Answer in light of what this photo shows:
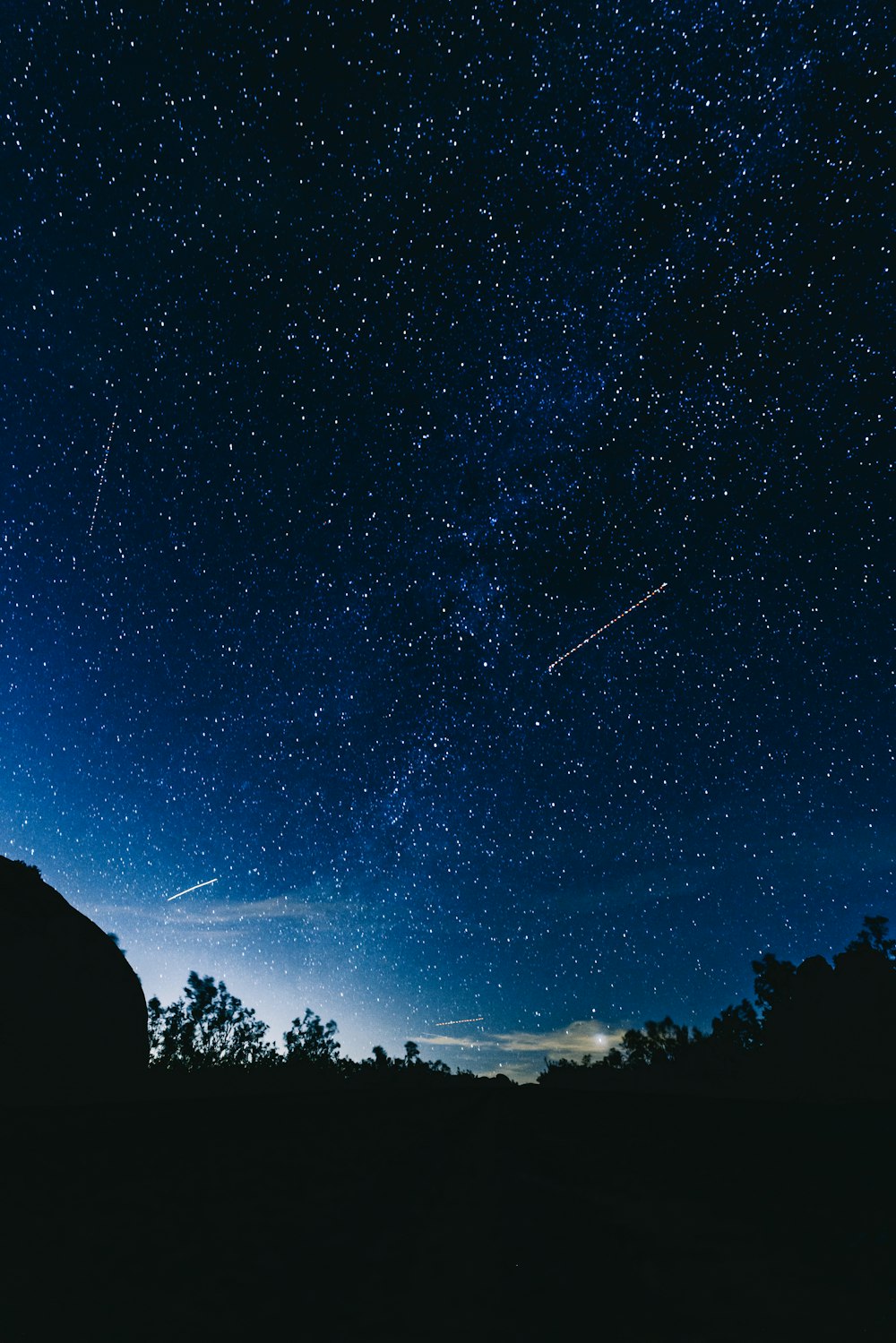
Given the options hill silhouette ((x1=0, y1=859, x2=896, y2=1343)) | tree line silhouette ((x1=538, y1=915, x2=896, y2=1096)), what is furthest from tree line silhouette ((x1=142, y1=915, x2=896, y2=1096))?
hill silhouette ((x1=0, y1=859, x2=896, y2=1343))

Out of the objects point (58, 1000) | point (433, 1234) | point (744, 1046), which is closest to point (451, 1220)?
point (433, 1234)

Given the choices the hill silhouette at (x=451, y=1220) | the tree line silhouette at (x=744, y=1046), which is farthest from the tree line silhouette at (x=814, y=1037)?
the hill silhouette at (x=451, y=1220)

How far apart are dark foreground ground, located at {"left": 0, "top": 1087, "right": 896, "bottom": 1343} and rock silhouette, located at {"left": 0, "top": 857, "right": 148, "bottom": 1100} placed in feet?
50.4

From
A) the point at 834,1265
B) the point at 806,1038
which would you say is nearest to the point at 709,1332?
the point at 834,1265

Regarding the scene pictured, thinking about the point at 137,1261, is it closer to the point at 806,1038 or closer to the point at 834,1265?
the point at 834,1265

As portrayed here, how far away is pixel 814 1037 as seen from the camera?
48.2 meters

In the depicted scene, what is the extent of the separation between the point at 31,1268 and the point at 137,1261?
2.31 ft

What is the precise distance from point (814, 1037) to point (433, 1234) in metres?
57.8

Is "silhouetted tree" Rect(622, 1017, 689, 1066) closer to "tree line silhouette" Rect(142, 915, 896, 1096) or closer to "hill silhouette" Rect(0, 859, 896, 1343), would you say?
"tree line silhouette" Rect(142, 915, 896, 1096)

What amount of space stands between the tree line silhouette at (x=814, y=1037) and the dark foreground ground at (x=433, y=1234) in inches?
1773

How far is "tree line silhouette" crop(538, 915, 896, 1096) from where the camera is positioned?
43.9m

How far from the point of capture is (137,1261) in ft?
14.8

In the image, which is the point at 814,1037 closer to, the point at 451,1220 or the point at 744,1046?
the point at 744,1046

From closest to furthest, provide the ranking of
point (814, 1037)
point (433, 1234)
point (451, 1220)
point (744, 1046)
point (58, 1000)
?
1. point (433, 1234)
2. point (451, 1220)
3. point (58, 1000)
4. point (814, 1037)
5. point (744, 1046)
